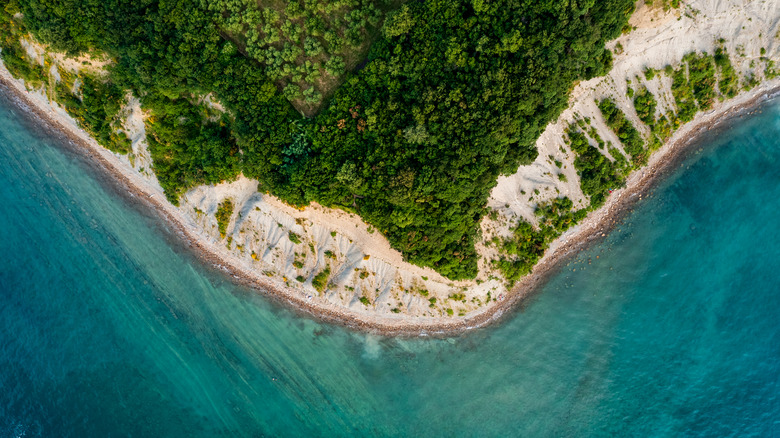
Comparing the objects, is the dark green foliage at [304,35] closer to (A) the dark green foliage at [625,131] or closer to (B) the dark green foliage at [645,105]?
(A) the dark green foliage at [625,131]

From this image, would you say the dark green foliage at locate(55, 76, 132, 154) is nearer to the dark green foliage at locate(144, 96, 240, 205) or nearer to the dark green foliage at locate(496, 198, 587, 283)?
the dark green foliage at locate(144, 96, 240, 205)

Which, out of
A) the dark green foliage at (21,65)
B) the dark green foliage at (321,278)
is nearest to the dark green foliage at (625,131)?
the dark green foliage at (321,278)

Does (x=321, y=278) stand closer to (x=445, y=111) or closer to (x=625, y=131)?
(x=445, y=111)

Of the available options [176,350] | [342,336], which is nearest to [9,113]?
[176,350]

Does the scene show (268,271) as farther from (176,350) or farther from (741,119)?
(741,119)

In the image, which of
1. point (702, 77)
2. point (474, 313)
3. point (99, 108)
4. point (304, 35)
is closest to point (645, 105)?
point (702, 77)

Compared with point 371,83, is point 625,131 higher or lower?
lower

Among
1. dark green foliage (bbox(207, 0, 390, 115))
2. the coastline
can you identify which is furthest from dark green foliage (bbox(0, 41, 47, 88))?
dark green foliage (bbox(207, 0, 390, 115))
